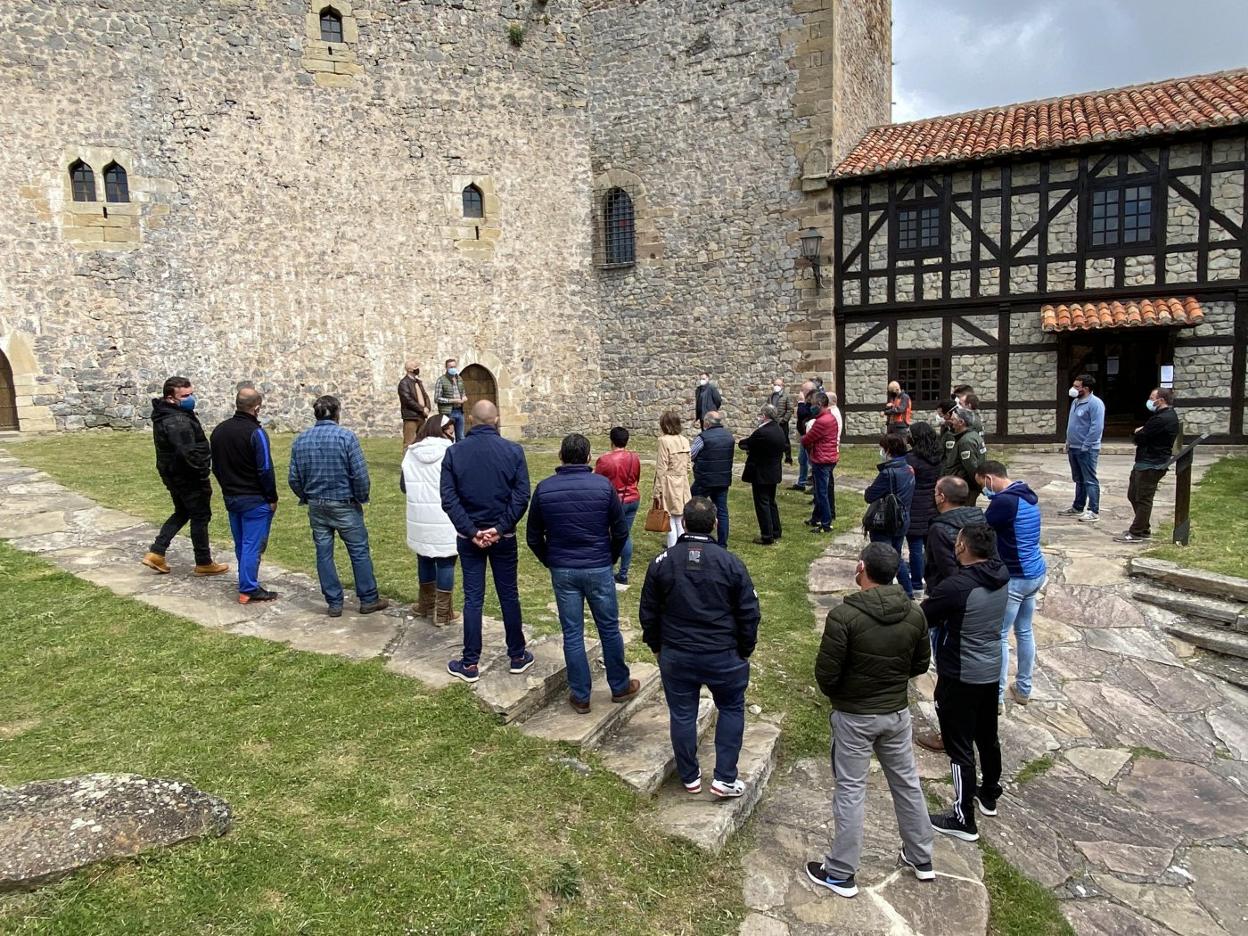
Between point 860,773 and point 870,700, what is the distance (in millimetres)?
399

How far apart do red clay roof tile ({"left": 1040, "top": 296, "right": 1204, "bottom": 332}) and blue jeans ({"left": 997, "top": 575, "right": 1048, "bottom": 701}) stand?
10946 millimetres

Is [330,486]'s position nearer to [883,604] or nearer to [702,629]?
[702,629]

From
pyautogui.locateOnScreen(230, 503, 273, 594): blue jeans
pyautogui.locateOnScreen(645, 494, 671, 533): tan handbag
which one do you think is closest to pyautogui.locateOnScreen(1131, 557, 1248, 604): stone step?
pyautogui.locateOnScreen(645, 494, 671, 533): tan handbag

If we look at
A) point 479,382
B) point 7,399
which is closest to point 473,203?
point 479,382

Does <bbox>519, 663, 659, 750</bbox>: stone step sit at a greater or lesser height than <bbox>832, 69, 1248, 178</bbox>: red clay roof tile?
lesser

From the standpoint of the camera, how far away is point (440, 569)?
237 inches

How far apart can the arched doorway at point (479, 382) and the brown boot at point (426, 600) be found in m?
12.5

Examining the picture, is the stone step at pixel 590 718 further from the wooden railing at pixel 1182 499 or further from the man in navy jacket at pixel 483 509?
the wooden railing at pixel 1182 499

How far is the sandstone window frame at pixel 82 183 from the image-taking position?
50.2ft

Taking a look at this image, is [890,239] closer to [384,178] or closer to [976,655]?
[384,178]

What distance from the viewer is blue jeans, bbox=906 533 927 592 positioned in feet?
23.7

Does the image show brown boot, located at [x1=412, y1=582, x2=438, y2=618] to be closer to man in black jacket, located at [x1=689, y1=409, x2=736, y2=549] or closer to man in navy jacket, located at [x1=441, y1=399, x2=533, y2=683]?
man in navy jacket, located at [x1=441, y1=399, x2=533, y2=683]

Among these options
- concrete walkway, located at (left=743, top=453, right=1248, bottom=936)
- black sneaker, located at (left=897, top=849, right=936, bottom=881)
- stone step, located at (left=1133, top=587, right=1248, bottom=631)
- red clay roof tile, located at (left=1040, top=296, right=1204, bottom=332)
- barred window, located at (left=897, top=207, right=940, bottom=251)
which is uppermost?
barred window, located at (left=897, top=207, right=940, bottom=251)

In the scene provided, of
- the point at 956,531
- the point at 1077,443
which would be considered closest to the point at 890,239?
the point at 1077,443
